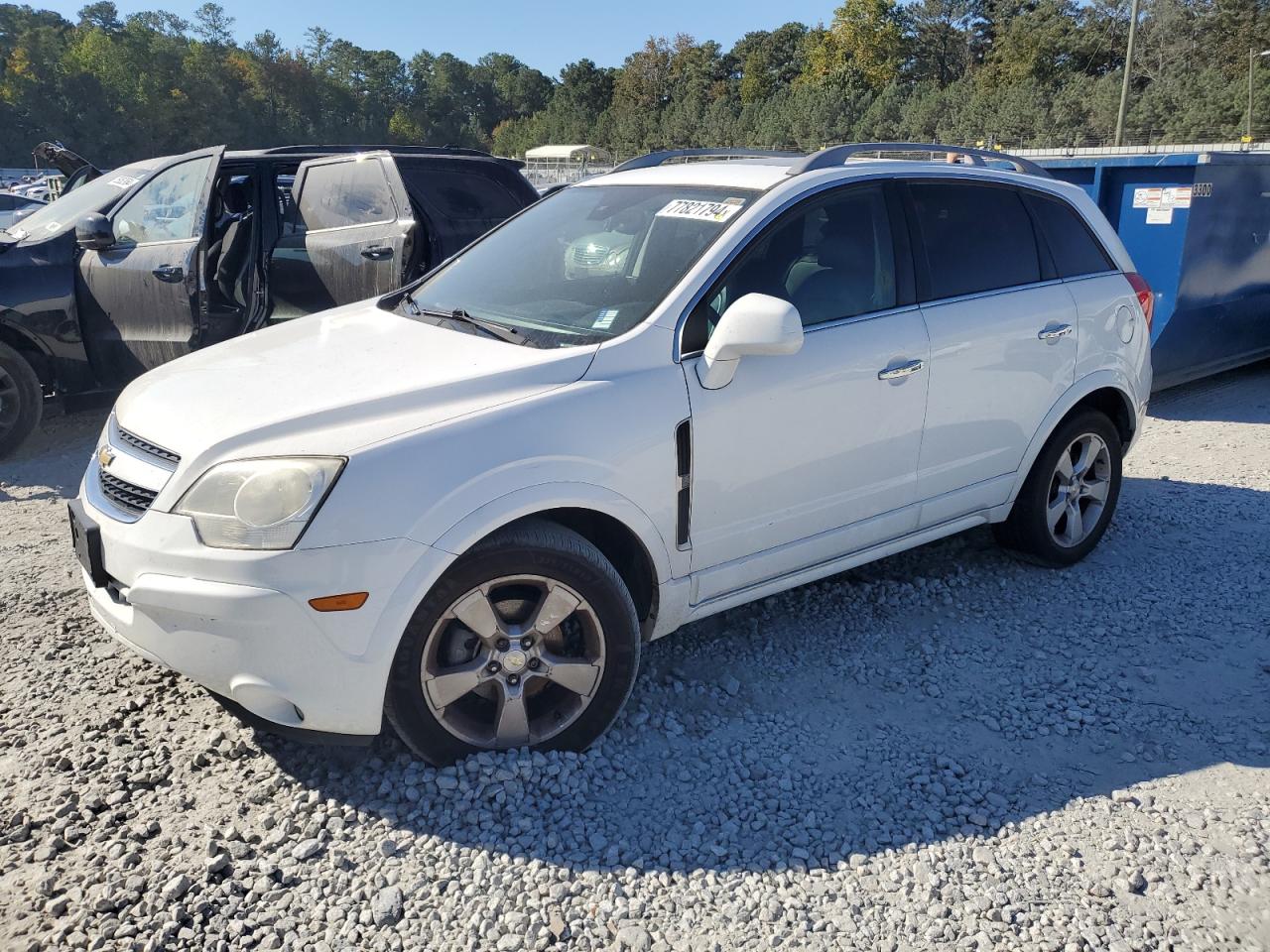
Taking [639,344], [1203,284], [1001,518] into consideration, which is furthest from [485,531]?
[1203,284]

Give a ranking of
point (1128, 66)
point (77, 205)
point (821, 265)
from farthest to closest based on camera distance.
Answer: point (1128, 66) → point (77, 205) → point (821, 265)

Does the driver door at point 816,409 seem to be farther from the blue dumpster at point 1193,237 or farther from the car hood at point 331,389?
the blue dumpster at point 1193,237

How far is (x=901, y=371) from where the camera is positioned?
368 centimetres

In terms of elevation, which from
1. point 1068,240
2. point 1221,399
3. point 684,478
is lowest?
point 1221,399

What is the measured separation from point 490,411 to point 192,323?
4265mm

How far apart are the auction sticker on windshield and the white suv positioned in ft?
0.04

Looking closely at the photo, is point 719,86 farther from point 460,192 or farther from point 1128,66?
point 460,192

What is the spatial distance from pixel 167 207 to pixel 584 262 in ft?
14.4

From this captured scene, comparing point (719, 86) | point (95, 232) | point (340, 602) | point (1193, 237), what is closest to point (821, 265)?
point (340, 602)

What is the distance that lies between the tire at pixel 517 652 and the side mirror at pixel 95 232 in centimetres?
486

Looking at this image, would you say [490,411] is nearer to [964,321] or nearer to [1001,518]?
[964,321]

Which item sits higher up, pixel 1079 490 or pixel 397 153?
pixel 397 153

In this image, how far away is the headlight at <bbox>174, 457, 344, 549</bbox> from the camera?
2598 millimetres

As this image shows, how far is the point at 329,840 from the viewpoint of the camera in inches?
109
